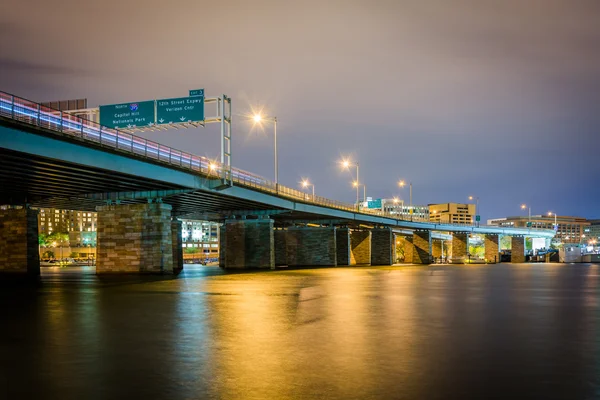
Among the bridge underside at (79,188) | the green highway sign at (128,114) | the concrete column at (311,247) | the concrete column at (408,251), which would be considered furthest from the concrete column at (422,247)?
the green highway sign at (128,114)

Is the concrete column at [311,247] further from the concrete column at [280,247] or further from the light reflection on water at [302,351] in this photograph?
the light reflection on water at [302,351]

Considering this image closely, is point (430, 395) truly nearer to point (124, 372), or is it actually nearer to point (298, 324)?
point (124, 372)

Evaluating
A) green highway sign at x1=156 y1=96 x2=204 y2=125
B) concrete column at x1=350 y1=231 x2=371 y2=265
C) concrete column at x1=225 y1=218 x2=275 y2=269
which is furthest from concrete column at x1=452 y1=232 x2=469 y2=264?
green highway sign at x1=156 y1=96 x2=204 y2=125

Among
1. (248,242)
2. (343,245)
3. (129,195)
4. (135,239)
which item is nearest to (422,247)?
(343,245)

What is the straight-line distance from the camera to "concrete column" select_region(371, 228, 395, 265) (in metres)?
107

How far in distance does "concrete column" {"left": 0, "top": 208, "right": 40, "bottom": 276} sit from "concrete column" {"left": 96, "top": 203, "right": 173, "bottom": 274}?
6.08m

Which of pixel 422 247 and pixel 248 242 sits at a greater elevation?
pixel 248 242

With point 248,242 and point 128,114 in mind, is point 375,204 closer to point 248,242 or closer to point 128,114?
point 248,242

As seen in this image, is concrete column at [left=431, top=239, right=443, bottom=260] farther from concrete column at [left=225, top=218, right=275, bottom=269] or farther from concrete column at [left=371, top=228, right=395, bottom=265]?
concrete column at [left=225, top=218, right=275, bottom=269]

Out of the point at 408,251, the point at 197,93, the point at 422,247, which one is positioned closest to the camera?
the point at 197,93

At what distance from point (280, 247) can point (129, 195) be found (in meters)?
43.5

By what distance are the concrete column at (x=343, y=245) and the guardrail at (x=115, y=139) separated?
3606 cm

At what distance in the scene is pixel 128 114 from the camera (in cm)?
4378

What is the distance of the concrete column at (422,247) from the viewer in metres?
118
